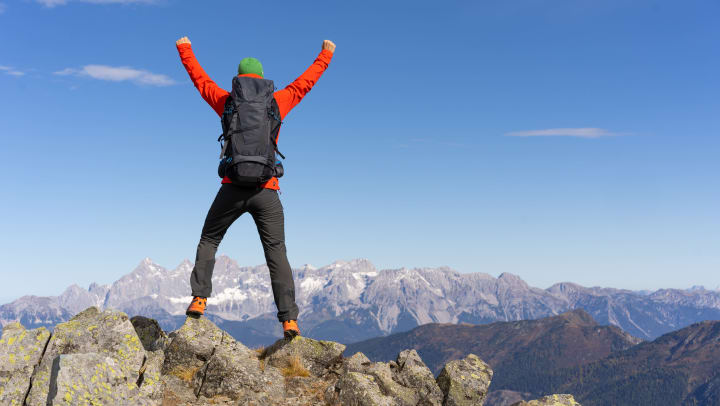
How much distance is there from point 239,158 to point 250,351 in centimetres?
654

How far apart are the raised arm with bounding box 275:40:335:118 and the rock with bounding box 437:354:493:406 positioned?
8.87 meters

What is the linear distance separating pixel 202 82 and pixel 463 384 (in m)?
10.9

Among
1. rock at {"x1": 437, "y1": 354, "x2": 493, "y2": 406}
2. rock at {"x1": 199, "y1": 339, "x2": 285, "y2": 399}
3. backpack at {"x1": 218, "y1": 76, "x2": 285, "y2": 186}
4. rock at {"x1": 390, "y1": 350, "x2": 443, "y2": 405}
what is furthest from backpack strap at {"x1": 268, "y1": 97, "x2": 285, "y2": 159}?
rock at {"x1": 437, "y1": 354, "x2": 493, "y2": 406}

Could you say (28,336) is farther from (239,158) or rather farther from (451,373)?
(451,373)

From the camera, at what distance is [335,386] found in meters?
13.3

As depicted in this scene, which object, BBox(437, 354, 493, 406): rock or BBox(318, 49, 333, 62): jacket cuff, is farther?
BBox(437, 354, 493, 406): rock

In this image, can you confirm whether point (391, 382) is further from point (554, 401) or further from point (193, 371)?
point (193, 371)

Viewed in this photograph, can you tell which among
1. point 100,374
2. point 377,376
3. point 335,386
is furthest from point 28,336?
point 377,376

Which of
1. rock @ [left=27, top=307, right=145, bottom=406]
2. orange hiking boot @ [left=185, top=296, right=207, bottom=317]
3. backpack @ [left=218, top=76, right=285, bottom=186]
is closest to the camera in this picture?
rock @ [left=27, top=307, right=145, bottom=406]

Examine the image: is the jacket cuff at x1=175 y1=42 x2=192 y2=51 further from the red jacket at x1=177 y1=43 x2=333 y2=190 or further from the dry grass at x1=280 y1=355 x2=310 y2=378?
the dry grass at x1=280 y1=355 x2=310 y2=378

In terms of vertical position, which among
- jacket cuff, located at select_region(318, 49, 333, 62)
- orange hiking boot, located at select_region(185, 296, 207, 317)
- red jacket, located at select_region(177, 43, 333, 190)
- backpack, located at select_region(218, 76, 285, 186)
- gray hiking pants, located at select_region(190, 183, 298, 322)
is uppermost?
jacket cuff, located at select_region(318, 49, 333, 62)

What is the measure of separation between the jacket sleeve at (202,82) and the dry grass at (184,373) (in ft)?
21.8

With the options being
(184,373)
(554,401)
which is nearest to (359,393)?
(184,373)

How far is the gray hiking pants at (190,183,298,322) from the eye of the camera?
500 inches
